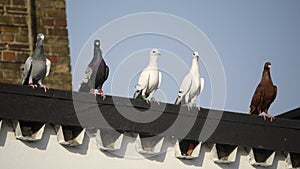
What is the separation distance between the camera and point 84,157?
1277 cm

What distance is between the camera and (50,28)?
61.8 feet

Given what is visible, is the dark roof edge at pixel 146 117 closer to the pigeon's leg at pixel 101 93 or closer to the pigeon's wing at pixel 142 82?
the pigeon's leg at pixel 101 93

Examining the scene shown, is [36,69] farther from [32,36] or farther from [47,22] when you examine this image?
[47,22]

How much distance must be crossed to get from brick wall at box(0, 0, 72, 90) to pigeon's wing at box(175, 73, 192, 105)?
425 centimetres

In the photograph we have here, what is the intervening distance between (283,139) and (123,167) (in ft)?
8.35

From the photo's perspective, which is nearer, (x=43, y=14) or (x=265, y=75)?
(x=265, y=75)

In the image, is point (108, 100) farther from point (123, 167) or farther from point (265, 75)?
point (265, 75)

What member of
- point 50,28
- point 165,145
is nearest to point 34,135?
point 165,145

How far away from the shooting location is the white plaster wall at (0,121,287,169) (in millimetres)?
12398

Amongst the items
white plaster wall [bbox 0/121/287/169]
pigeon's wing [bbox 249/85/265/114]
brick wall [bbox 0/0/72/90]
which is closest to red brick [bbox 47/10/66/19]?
brick wall [bbox 0/0/72/90]

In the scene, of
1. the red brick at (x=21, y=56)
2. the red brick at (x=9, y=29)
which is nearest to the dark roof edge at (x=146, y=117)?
the red brick at (x=21, y=56)

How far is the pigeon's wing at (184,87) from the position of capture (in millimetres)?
14430

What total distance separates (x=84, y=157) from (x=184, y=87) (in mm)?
2461

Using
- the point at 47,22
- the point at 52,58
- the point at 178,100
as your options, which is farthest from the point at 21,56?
the point at 178,100
